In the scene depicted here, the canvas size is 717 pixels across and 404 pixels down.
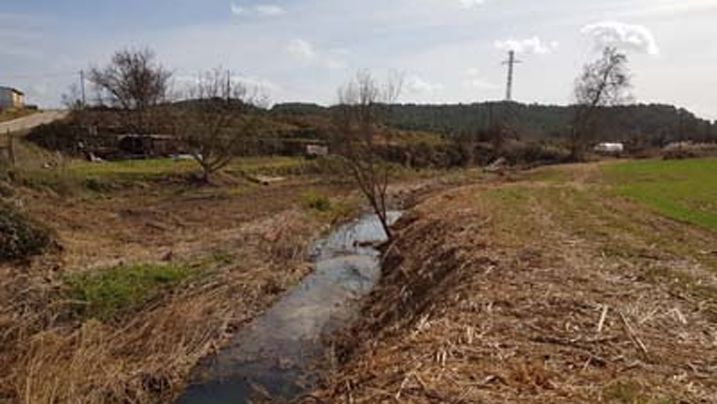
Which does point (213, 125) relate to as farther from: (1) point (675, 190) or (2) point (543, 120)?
(2) point (543, 120)

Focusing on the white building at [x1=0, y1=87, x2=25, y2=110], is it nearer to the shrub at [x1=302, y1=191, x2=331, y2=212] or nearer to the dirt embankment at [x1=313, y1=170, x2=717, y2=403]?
the shrub at [x1=302, y1=191, x2=331, y2=212]

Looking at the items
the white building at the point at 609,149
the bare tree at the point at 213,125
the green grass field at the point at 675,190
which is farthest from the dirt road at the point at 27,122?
the white building at the point at 609,149

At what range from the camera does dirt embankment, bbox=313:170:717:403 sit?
7574 mm

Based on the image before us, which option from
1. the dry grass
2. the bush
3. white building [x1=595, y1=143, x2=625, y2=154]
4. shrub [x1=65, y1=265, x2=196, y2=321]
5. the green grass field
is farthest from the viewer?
white building [x1=595, y1=143, x2=625, y2=154]

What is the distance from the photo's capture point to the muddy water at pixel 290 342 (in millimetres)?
11062

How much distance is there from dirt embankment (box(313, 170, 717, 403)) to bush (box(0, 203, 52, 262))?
790 cm

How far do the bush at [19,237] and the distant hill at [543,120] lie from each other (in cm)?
1214

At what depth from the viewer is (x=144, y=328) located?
12633mm

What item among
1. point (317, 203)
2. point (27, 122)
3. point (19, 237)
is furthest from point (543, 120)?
point (19, 237)

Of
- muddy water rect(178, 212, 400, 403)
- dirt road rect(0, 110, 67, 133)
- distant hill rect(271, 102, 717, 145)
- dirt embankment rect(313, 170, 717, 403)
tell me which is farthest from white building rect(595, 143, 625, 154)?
muddy water rect(178, 212, 400, 403)

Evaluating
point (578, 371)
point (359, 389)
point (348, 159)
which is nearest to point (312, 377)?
point (359, 389)

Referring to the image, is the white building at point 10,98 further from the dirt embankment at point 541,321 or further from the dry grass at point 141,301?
the dirt embankment at point 541,321

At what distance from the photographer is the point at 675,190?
105ft

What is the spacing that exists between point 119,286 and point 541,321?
875 cm
